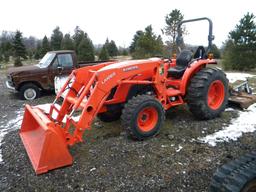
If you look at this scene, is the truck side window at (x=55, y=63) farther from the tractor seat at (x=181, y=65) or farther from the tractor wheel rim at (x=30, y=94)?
the tractor seat at (x=181, y=65)

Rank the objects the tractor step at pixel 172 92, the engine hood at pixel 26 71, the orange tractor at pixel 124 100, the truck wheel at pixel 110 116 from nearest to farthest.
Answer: the orange tractor at pixel 124 100 → the tractor step at pixel 172 92 → the truck wheel at pixel 110 116 → the engine hood at pixel 26 71

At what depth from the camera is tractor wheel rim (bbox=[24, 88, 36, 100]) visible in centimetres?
991

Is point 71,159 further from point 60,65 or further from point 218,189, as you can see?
point 60,65

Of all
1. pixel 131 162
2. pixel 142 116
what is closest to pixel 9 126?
pixel 142 116

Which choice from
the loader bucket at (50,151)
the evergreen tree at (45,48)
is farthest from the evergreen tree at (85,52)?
the loader bucket at (50,151)

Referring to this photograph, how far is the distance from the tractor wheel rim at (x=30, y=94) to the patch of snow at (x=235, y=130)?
702 centimetres

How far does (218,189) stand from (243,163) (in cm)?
38

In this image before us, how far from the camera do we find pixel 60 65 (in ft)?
33.1

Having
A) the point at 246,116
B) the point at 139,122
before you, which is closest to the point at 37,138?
the point at 139,122

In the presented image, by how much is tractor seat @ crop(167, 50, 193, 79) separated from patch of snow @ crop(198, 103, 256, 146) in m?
1.52

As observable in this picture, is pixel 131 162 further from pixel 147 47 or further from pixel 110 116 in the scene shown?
pixel 147 47

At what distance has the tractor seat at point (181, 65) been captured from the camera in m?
5.98

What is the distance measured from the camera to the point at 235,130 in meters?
5.38

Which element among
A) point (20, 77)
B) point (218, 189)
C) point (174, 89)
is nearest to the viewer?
point (218, 189)
